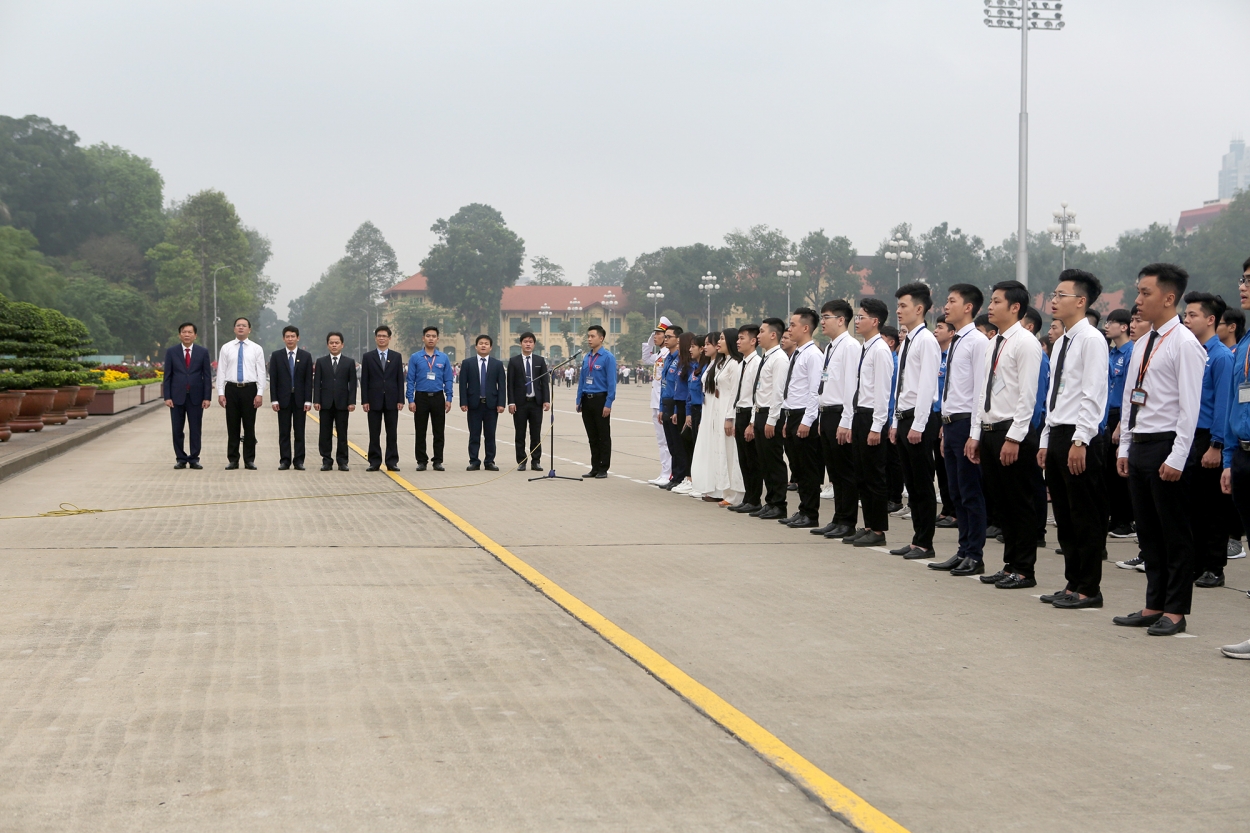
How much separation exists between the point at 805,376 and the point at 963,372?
241 centimetres

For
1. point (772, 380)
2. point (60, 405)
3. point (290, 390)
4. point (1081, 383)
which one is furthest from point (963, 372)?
point (60, 405)

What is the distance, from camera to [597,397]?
16.4 meters

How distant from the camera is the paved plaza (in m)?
3.95

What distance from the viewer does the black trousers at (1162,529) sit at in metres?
6.74

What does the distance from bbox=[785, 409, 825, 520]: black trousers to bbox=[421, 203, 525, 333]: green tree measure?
12332 cm

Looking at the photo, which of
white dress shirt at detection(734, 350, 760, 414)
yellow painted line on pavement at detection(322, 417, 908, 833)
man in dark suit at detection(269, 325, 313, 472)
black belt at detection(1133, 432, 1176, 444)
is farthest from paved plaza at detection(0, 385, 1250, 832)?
man in dark suit at detection(269, 325, 313, 472)

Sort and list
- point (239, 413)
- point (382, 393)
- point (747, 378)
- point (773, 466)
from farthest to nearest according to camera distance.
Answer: point (382, 393), point (239, 413), point (747, 378), point (773, 466)

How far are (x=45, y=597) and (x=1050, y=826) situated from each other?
6039 millimetres

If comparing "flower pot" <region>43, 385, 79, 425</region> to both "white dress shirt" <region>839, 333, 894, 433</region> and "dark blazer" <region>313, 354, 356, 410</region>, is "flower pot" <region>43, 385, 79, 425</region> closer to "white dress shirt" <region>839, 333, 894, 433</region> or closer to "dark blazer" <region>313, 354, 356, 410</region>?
"dark blazer" <region>313, 354, 356, 410</region>

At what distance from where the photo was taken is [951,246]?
13175cm

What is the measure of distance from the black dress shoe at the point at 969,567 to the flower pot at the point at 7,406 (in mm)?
15689

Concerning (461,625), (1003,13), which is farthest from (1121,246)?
(461,625)

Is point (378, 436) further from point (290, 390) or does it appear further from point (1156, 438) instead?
point (1156, 438)

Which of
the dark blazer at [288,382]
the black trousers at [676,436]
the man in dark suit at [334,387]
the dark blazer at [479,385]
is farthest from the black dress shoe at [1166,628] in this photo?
the dark blazer at [288,382]
